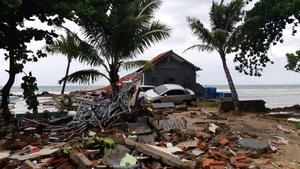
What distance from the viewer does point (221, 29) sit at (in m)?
22.2

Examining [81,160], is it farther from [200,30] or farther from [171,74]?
[171,74]

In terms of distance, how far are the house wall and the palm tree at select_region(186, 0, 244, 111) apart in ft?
40.1

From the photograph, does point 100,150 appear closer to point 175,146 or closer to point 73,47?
point 175,146

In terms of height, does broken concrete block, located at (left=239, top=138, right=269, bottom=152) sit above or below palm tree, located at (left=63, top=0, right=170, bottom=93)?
below

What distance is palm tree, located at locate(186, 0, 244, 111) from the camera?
22141 mm

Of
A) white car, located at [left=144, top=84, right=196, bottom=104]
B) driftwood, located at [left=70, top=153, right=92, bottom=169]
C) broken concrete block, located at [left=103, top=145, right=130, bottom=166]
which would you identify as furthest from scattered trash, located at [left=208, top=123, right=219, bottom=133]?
white car, located at [left=144, top=84, right=196, bottom=104]

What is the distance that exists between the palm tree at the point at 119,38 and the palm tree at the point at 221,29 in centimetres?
662

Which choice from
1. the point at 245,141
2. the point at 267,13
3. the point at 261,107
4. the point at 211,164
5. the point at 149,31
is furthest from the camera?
the point at 267,13

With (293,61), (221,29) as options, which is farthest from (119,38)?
(293,61)

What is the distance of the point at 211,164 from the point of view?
910 centimetres

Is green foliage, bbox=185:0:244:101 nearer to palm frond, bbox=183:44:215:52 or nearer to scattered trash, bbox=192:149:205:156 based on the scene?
palm frond, bbox=183:44:215:52

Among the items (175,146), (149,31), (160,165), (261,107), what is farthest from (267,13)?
(160,165)

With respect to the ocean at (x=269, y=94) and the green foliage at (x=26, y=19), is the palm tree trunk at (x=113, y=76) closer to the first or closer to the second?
the green foliage at (x=26, y=19)

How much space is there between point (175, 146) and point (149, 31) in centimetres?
630
